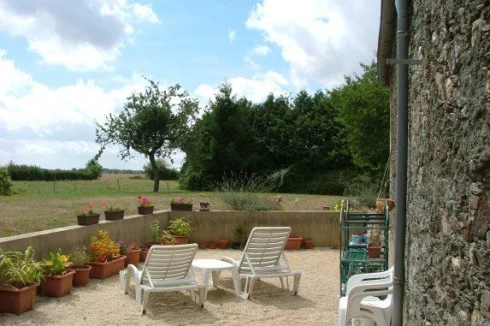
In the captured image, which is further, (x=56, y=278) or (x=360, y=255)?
(x=360, y=255)

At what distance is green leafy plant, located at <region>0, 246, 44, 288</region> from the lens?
5785 mm

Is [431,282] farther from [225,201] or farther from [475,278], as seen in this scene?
[225,201]

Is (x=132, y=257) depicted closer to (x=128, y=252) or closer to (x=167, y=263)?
(x=128, y=252)

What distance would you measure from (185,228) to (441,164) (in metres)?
8.41

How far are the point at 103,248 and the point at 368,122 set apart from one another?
659 inches

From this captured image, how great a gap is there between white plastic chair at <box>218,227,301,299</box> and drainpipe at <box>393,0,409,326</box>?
3.44 meters

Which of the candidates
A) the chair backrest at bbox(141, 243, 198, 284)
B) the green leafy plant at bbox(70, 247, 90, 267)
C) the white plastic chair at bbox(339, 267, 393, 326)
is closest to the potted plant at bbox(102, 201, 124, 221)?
the green leafy plant at bbox(70, 247, 90, 267)

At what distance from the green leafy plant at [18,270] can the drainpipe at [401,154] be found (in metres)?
4.04

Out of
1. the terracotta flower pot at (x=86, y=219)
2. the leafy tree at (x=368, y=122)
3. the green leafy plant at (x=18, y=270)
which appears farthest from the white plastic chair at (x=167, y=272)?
the leafy tree at (x=368, y=122)

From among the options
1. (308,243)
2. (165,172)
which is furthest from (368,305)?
(165,172)

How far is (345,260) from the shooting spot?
5820mm

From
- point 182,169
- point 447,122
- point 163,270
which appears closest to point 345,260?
point 163,270

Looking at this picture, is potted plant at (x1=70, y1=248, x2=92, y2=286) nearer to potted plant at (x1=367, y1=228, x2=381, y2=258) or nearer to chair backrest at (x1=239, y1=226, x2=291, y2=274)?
chair backrest at (x1=239, y1=226, x2=291, y2=274)

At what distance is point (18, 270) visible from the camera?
19.2 feet
